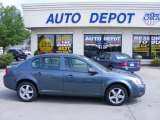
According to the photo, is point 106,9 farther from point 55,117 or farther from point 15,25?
point 55,117

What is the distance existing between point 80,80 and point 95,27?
16.5m

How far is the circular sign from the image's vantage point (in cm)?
2602

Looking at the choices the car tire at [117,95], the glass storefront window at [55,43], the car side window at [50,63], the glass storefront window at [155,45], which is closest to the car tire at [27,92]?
the car side window at [50,63]

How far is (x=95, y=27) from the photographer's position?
25312 millimetres

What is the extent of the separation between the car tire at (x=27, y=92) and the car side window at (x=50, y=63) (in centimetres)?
72

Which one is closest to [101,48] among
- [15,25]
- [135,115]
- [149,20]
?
[149,20]

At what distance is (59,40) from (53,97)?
1590 centimetres

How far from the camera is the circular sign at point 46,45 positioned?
26.0 m

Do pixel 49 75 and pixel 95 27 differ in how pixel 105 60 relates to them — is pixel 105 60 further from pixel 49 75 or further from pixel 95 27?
pixel 49 75

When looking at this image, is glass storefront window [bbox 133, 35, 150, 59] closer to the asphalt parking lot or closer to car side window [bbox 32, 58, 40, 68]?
the asphalt parking lot

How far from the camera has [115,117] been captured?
25.5 feet

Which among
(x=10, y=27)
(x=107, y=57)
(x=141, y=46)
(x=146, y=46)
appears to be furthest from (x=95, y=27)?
(x=10, y=27)

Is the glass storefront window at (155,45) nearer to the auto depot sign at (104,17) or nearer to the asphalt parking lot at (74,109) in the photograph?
the auto depot sign at (104,17)

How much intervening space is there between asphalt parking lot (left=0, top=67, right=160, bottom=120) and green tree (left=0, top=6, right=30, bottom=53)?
2347 centimetres
